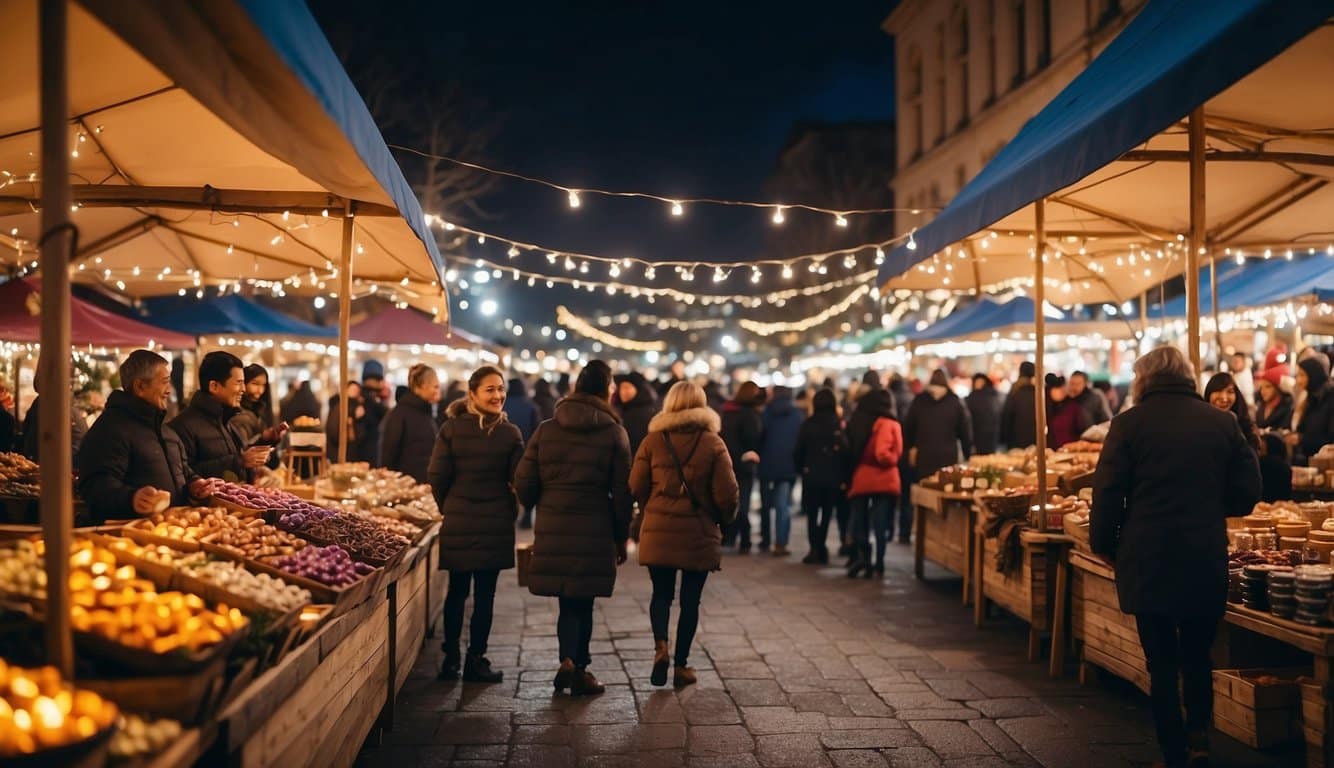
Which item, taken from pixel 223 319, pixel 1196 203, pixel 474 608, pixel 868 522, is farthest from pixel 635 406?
pixel 223 319

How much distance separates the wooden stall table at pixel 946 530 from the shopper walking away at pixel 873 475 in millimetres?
315

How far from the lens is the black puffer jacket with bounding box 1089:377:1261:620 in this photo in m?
4.46

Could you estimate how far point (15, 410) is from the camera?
10750 millimetres

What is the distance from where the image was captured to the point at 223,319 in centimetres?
1421

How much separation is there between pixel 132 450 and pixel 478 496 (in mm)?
2036

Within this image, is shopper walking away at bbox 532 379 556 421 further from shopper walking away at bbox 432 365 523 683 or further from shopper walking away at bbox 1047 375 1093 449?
shopper walking away at bbox 432 365 523 683

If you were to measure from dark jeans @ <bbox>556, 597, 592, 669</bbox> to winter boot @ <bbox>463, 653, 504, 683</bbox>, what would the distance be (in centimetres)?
52

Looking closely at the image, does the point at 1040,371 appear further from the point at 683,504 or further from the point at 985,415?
the point at 985,415

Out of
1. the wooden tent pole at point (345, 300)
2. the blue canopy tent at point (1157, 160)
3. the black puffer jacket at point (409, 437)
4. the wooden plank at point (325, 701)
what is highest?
the blue canopy tent at point (1157, 160)

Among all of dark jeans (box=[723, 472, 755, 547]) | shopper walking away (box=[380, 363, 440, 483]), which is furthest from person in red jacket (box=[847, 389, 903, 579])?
shopper walking away (box=[380, 363, 440, 483])

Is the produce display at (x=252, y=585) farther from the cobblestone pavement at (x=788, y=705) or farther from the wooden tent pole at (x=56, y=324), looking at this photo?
the cobblestone pavement at (x=788, y=705)

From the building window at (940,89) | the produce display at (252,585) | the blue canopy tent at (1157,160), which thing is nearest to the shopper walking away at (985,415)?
the blue canopy tent at (1157,160)

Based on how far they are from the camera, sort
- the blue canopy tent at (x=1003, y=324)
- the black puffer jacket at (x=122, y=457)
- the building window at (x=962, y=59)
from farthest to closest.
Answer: the building window at (x=962, y=59), the blue canopy tent at (x=1003, y=324), the black puffer jacket at (x=122, y=457)

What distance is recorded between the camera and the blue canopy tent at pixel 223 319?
14039 millimetres
